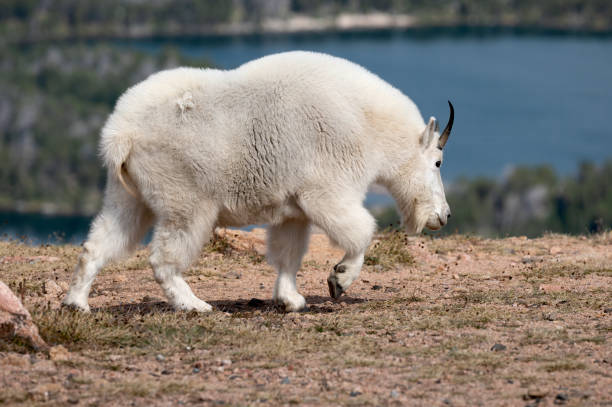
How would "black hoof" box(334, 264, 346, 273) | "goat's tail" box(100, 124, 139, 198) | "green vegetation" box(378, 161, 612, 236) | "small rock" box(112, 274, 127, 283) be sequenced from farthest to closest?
1. "green vegetation" box(378, 161, 612, 236)
2. "small rock" box(112, 274, 127, 283)
3. "black hoof" box(334, 264, 346, 273)
4. "goat's tail" box(100, 124, 139, 198)

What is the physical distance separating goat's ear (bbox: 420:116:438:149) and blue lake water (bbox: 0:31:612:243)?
372 ft

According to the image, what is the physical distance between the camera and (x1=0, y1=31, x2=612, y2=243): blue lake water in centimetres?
13962

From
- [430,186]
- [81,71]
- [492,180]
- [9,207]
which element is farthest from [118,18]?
[430,186]

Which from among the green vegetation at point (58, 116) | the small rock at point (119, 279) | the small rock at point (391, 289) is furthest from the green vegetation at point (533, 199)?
the small rock at point (119, 279)

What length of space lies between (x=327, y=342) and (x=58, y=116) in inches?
5827

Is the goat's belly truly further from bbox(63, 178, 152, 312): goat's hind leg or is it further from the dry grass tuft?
the dry grass tuft

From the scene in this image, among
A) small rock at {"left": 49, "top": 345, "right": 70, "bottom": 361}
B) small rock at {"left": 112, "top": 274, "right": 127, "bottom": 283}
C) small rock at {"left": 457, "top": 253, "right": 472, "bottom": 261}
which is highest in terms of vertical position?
small rock at {"left": 49, "top": 345, "right": 70, "bottom": 361}

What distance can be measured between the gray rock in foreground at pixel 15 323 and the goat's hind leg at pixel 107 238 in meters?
1.03

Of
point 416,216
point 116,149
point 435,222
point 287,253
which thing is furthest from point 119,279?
point 435,222

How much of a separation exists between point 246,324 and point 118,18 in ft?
645

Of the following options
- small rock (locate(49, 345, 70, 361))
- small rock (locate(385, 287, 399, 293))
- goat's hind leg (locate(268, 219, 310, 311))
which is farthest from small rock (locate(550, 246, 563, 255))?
small rock (locate(49, 345, 70, 361))

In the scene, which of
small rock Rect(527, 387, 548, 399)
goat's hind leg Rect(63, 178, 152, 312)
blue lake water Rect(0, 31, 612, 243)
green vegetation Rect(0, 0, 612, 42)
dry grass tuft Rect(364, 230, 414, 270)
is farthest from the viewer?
green vegetation Rect(0, 0, 612, 42)

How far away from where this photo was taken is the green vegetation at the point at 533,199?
99062 millimetres

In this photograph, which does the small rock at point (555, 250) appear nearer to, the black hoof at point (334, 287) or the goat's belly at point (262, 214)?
the black hoof at point (334, 287)
